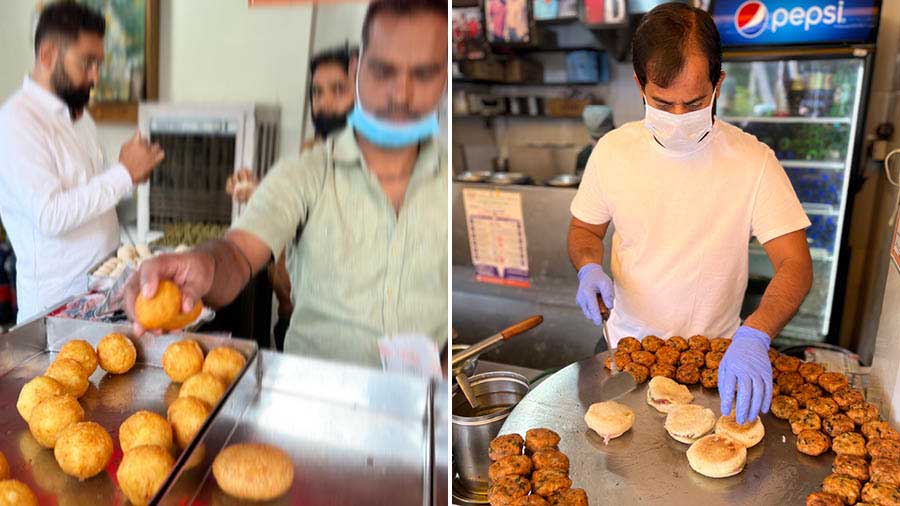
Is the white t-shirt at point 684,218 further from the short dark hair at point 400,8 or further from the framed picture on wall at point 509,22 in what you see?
the framed picture on wall at point 509,22

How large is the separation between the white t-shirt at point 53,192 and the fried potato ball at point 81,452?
0.17m

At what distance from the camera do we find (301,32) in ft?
2.25

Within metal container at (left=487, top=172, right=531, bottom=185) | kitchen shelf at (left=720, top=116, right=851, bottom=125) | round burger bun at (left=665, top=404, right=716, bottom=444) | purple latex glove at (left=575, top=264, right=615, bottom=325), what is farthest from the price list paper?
round burger bun at (left=665, top=404, right=716, bottom=444)

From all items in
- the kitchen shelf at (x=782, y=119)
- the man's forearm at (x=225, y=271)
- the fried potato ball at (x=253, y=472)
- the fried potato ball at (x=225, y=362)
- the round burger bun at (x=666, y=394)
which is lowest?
the round burger bun at (x=666, y=394)

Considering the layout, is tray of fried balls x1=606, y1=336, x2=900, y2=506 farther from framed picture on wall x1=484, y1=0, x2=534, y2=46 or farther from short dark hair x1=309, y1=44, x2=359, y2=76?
framed picture on wall x1=484, y1=0, x2=534, y2=46

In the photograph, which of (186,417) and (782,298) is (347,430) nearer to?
(186,417)

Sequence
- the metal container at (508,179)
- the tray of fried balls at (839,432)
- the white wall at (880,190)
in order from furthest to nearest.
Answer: the white wall at (880,190) < the metal container at (508,179) < the tray of fried balls at (839,432)

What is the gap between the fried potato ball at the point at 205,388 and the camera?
794 millimetres

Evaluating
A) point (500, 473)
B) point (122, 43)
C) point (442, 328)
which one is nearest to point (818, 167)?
point (500, 473)

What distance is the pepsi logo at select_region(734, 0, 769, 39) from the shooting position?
335 centimetres

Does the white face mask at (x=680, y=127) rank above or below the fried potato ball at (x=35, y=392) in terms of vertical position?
above

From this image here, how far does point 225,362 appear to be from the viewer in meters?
0.80

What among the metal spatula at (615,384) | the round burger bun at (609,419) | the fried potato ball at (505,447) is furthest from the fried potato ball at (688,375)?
the fried potato ball at (505,447)

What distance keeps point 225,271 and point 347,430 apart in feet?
0.77
